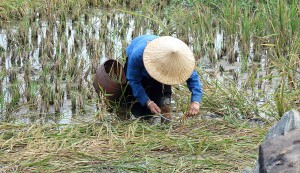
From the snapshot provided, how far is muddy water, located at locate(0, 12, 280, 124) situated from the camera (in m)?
5.43

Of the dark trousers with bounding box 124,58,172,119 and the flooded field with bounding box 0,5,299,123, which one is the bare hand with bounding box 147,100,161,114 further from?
the flooded field with bounding box 0,5,299,123

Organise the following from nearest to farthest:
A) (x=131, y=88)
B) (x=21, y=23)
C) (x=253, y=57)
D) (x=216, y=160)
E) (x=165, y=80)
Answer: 1. (x=216, y=160)
2. (x=165, y=80)
3. (x=131, y=88)
4. (x=253, y=57)
5. (x=21, y=23)

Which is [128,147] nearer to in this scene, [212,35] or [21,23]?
[212,35]

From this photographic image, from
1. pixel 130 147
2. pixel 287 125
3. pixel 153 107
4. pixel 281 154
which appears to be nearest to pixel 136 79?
pixel 153 107

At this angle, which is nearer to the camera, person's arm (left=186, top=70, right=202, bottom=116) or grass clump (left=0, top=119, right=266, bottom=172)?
grass clump (left=0, top=119, right=266, bottom=172)

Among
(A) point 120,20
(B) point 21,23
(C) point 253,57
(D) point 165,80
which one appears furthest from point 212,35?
(D) point 165,80

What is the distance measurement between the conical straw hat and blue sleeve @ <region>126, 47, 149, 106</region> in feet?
0.48

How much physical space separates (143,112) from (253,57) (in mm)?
1925

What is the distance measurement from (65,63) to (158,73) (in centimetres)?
221

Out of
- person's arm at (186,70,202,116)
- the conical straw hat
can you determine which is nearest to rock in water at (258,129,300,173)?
the conical straw hat

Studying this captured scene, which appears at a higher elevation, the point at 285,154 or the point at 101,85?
the point at 285,154

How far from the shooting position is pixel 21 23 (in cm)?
725

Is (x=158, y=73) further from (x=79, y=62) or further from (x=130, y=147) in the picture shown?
(x=79, y=62)

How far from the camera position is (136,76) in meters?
4.61
